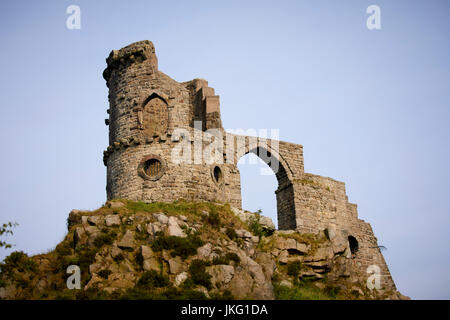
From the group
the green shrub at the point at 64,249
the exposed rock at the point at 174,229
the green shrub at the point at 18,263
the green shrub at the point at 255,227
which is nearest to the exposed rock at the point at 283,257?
the green shrub at the point at 255,227

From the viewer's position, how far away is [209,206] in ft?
78.3

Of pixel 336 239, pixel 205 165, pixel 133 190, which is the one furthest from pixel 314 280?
pixel 133 190

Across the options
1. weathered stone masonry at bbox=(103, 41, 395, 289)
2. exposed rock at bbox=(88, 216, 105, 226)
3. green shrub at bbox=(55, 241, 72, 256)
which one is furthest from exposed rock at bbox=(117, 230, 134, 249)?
weathered stone masonry at bbox=(103, 41, 395, 289)

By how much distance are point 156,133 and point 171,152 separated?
1.23 metres

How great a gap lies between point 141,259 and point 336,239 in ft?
35.7

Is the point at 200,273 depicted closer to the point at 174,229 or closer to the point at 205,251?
the point at 205,251

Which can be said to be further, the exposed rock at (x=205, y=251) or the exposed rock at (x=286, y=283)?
the exposed rock at (x=286, y=283)

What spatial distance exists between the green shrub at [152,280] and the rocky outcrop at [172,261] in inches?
1.4

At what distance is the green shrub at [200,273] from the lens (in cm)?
1897

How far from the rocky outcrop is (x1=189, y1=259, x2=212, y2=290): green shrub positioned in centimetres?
4

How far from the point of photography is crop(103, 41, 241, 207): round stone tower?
24344mm

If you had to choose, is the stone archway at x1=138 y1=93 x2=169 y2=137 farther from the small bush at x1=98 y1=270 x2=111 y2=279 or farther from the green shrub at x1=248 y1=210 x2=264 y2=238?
the small bush at x1=98 y1=270 x2=111 y2=279

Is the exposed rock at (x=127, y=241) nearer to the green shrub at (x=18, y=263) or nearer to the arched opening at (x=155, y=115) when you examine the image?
the green shrub at (x=18, y=263)
